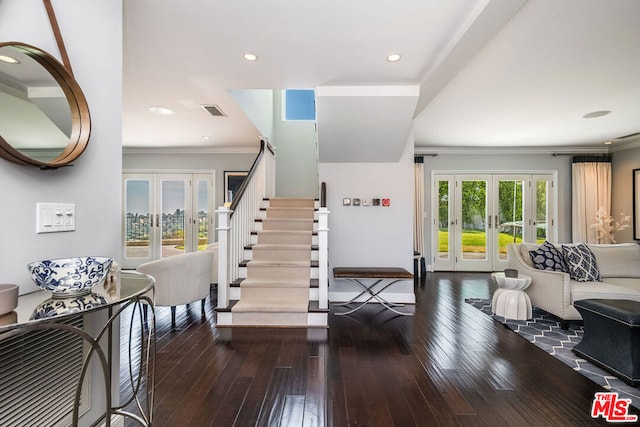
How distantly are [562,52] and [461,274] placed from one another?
15.0ft

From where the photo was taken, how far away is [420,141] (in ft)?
19.9

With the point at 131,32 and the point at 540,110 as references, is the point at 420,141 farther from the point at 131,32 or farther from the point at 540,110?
the point at 131,32

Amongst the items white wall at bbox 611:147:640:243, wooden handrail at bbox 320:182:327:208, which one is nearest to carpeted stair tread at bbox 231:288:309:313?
wooden handrail at bbox 320:182:327:208

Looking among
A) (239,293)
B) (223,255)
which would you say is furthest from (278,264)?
(223,255)

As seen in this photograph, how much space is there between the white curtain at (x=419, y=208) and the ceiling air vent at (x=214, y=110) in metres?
4.18

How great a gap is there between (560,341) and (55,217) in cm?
406

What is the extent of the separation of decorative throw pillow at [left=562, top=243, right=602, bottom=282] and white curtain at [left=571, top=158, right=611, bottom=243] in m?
3.51

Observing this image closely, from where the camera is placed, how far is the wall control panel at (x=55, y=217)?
4.13 ft

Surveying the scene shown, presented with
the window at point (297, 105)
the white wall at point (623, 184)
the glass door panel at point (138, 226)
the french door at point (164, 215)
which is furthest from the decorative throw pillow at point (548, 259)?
the glass door panel at point (138, 226)

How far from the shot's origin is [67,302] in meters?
1.05

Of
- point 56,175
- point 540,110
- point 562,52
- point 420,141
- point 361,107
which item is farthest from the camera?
point 420,141

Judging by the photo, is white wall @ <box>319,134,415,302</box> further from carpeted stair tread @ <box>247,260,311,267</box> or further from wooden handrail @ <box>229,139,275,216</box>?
wooden handrail @ <box>229,139,275,216</box>

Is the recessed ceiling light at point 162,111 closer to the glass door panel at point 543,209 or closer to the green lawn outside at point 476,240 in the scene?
the green lawn outside at point 476,240

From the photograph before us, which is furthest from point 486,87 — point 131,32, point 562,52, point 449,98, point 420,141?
point 131,32
